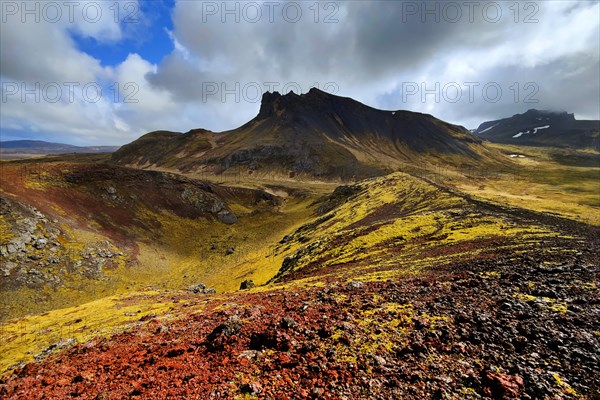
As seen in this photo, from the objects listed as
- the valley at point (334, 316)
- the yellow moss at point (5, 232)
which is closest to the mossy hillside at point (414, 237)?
the valley at point (334, 316)

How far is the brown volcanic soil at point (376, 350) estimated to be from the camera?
926 centimetres

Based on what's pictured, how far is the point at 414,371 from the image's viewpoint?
994 cm

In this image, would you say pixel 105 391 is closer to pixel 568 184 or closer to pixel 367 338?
pixel 367 338

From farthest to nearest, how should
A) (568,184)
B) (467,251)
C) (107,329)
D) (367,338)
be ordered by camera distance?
(568,184), (467,251), (107,329), (367,338)

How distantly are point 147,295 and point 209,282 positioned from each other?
754 inches

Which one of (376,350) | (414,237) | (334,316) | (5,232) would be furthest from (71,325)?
(414,237)

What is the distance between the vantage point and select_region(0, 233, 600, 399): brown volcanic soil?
9.26 meters

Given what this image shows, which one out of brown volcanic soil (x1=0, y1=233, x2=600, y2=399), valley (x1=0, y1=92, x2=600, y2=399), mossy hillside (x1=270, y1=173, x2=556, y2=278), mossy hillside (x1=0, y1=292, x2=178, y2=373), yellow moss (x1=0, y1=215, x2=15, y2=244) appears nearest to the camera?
brown volcanic soil (x1=0, y1=233, x2=600, y2=399)

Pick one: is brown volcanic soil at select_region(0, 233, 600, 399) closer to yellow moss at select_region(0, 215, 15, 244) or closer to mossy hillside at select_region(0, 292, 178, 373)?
mossy hillside at select_region(0, 292, 178, 373)

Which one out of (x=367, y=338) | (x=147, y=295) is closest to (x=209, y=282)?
(x=147, y=295)

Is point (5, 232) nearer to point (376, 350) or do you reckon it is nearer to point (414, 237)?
point (376, 350)

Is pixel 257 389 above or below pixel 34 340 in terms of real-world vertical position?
above

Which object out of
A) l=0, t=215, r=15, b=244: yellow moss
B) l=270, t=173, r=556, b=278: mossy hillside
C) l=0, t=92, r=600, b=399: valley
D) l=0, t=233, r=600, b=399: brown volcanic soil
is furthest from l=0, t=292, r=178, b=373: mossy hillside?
l=0, t=215, r=15, b=244: yellow moss

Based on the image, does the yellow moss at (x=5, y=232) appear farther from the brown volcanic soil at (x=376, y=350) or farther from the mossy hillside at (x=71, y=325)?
the brown volcanic soil at (x=376, y=350)
